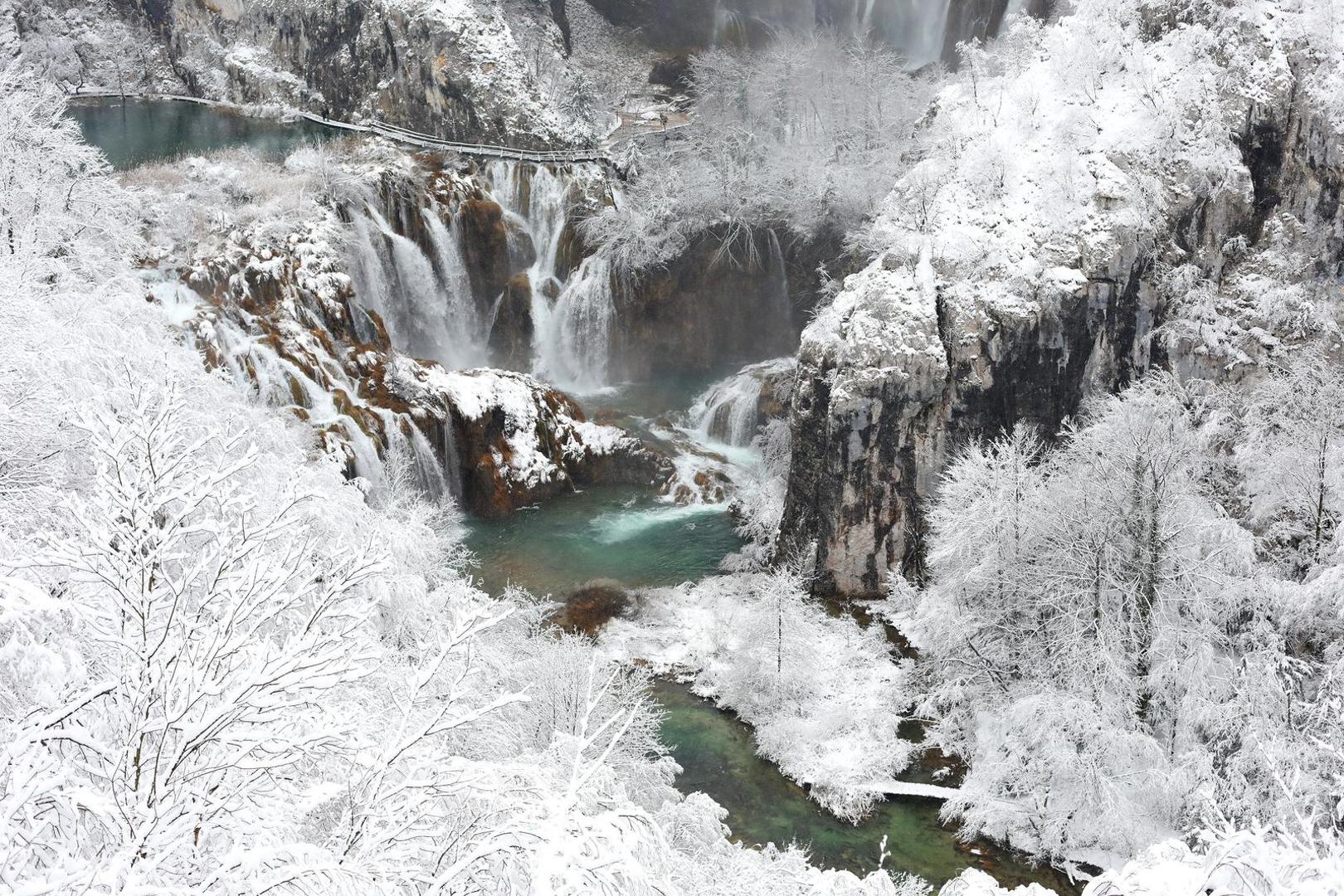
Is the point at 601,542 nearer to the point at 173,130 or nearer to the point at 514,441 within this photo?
the point at 514,441

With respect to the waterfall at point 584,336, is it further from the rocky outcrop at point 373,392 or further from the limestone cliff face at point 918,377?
the limestone cliff face at point 918,377

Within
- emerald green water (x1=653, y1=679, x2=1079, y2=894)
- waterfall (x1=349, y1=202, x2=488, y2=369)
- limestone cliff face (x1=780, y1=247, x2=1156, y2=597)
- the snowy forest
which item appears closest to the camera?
the snowy forest

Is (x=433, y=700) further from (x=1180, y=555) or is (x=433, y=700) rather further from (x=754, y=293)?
(x=754, y=293)

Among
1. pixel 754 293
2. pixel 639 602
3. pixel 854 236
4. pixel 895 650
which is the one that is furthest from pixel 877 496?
pixel 754 293

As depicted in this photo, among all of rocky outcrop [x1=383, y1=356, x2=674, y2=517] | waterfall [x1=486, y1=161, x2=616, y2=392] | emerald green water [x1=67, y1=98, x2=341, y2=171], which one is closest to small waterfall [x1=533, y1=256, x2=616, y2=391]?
waterfall [x1=486, y1=161, x2=616, y2=392]

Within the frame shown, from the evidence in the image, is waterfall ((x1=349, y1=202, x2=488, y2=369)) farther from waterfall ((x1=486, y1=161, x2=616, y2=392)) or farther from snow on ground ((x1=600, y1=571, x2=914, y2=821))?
snow on ground ((x1=600, y1=571, x2=914, y2=821))

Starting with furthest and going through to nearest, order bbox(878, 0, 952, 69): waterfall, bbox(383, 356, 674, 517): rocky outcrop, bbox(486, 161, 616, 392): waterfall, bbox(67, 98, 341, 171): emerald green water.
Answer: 1. bbox(878, 0, 952, 69): waterfall
2. bbox(67, 98, 341, 171): emerald green water
3. bbox(486, 161, 616, 392): waterfall
4. bbox(383, 356, 674, 517): rocky outcrop

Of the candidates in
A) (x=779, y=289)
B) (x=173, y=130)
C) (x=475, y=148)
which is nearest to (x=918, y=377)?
(x=779, y=289)
